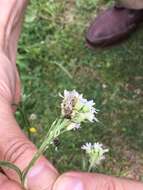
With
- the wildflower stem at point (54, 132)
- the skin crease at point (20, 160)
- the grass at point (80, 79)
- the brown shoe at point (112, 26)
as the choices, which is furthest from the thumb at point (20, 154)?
the brown shoe at point (112, 26)

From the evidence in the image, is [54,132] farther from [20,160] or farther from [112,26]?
[112,26]

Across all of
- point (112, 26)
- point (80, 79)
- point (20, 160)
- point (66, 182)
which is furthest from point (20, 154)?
point (112, 26)

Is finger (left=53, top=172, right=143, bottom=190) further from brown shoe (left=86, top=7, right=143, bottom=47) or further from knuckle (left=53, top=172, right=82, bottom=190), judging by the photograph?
brown shoe (left=86, top=7, right=143, bottom=47)

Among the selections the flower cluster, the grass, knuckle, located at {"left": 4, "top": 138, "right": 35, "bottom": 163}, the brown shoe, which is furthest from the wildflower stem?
the brown shoe

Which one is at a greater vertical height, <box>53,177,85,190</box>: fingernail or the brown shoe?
<box>53,177,85,190</box>: fingernail

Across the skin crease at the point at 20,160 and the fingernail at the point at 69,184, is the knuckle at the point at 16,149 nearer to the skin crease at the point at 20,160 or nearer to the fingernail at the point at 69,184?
the skin crease at the point at 20,160

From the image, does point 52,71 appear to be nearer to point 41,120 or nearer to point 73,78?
point 73,78
